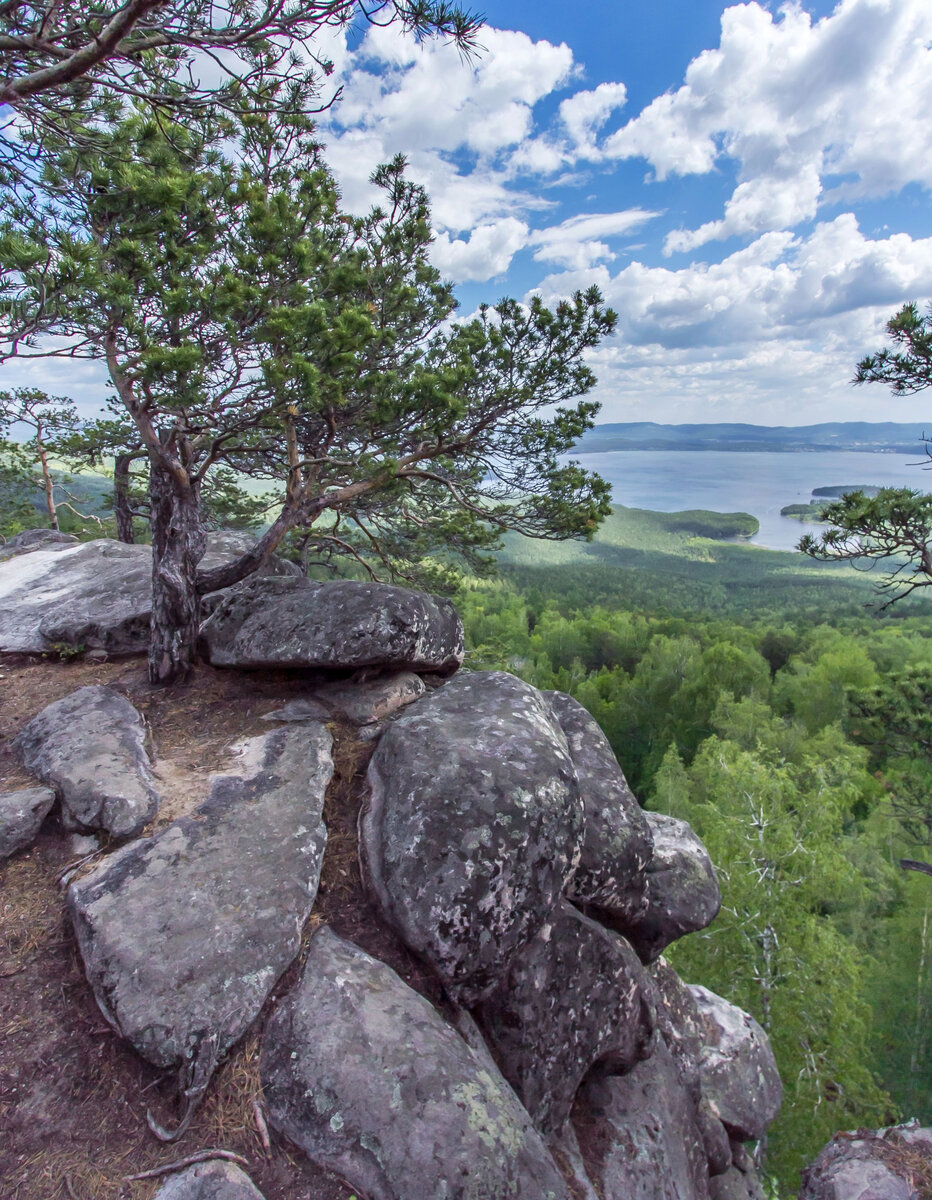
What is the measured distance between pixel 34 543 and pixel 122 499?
10.0ft

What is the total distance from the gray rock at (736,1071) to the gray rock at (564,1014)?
3.14 m

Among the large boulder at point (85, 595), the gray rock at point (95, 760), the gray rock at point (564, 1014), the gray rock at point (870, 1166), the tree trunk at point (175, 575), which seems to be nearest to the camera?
the gray rock at point (95, 760)

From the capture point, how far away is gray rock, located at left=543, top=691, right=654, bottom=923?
6441mm

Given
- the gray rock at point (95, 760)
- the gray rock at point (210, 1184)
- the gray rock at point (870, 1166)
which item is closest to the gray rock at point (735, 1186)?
the gray rock at point (870, 1166)

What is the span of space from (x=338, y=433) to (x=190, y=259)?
11.0ft

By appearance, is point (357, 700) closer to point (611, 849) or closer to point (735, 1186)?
point (611, 849)

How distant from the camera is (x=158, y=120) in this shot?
4.89 m

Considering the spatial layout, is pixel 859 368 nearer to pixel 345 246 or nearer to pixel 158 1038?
pixel 345 246

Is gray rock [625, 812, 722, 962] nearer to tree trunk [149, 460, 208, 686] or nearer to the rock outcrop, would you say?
the rock outcrop

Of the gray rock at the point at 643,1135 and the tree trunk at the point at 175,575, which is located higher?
the tree trunk at the point at 175,575

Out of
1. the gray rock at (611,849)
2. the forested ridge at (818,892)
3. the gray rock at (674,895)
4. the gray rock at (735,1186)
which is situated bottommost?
the forested ridge at (818,892)

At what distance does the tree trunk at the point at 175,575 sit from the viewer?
803 centimetres

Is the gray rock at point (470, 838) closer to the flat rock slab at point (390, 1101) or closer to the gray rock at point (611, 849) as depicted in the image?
the flat rock slab at point (390, 1101)

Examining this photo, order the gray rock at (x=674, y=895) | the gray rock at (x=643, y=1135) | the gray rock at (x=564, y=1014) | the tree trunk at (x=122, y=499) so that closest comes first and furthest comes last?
the gray rock at (x=564, y=1014)
the gray rock at (x=643, y=1135)
the gray rock at (x=674, y=895)
the tree trunk at (x=122, y=499)
